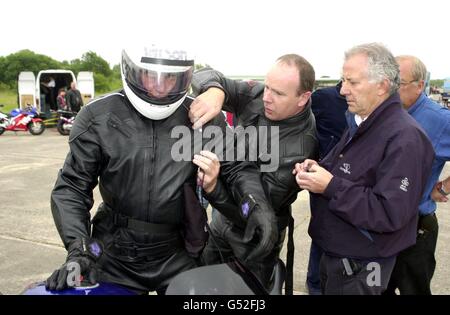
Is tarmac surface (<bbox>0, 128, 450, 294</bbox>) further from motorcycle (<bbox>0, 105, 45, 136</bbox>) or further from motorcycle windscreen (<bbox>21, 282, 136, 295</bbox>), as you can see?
motorcycle (<bbox>0, 105, 45, 136</bbox>)

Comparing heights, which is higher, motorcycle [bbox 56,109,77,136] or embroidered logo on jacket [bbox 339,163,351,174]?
embroidered logo on jacket [bbox 339,163,351,174]

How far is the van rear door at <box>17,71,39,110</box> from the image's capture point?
15166 millimetres

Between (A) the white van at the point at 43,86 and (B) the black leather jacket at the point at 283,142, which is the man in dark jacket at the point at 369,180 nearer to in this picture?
(B) the black leather jacket at the point at 283,142

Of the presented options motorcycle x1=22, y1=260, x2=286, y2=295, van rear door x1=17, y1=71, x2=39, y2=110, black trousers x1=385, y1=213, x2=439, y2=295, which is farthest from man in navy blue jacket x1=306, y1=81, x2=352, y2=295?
van rear door x1=17, y1=71, x2=39, y2=110

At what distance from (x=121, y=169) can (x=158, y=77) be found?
15.2 inches

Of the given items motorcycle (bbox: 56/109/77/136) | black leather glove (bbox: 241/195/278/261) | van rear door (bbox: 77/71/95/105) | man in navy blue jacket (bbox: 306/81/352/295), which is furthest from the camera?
van rear door (bbox: 77/71/95/105)

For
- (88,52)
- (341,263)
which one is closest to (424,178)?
(341,263)

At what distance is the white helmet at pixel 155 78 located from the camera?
1632 millimetres

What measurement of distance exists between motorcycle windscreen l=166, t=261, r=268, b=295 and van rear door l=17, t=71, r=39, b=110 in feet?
51.2

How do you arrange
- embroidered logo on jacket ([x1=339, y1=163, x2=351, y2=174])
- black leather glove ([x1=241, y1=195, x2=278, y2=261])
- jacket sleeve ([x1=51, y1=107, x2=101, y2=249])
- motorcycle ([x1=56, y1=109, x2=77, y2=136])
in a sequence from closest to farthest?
black leather glove ([x1=241, y1=195, x2=278, y2=261]) < jacket sleeve ([x1=51, y1=107, x2=101, y2=249]) < embroidered logo on jacket ([x1=339, y1=163, x2=351, y2=174]) < motorcycle ([x1=56, y1=109, x2=77, y2=136])

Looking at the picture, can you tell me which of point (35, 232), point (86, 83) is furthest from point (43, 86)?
point (35, 232)
